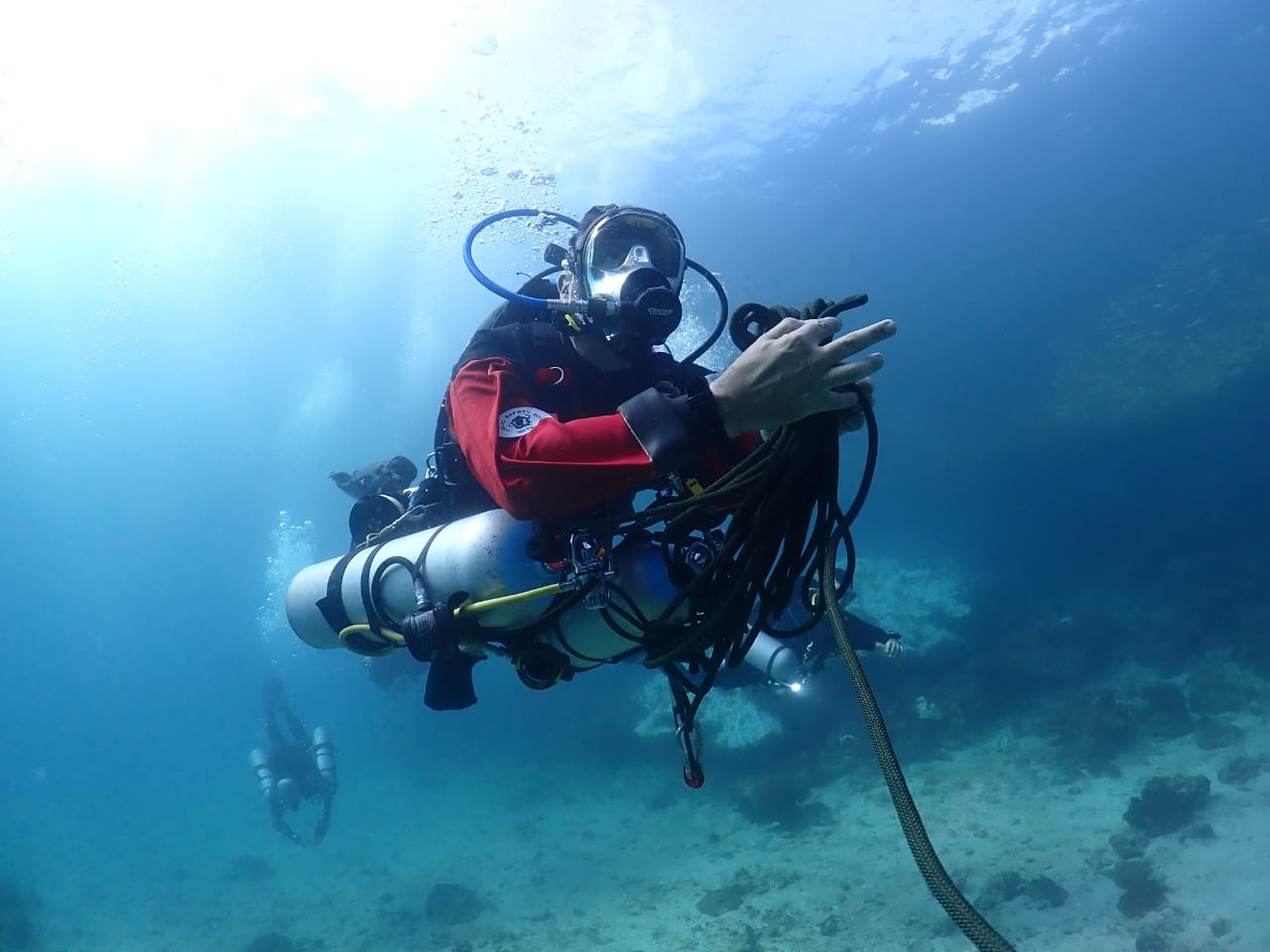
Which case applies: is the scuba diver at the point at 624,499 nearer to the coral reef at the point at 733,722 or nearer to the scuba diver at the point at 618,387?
the scuba diver at the point at 618,387

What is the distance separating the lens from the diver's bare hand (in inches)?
75.0

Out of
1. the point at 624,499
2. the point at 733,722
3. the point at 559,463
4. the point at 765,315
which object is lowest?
the point at 733,722

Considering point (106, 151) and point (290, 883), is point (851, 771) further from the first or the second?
Answer: point (106, 151)

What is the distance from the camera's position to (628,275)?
300 cm

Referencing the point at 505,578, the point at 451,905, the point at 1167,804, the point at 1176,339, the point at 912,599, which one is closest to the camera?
the point at 505,578

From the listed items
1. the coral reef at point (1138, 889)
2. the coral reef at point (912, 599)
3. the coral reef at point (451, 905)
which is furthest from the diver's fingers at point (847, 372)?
the coral reef at point (912, 599)

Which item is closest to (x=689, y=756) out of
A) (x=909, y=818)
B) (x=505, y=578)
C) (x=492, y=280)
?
(x=505, y=578)

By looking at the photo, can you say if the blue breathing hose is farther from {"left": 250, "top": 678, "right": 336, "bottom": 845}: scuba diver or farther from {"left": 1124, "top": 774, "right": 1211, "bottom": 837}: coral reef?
{"left": 250, "top": 678, "right": 336, "bottom": 845}: scuba diver

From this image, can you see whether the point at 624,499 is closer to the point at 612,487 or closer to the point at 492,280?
the point at 612,487

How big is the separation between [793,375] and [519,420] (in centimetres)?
105

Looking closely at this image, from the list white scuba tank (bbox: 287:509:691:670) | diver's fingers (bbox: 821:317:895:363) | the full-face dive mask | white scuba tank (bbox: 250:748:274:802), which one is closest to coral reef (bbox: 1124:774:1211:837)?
white scuba tank (bbox: 287:509:691:670)

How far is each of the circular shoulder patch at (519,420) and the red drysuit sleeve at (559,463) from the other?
3 centimetres

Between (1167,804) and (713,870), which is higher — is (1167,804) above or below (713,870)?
below

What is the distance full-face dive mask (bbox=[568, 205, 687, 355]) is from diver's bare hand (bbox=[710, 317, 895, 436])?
98cm
